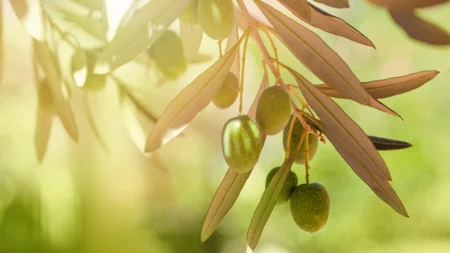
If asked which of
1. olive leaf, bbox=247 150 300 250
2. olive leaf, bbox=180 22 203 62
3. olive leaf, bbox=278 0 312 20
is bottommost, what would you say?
olive leaf, bbox=247 150 300 250

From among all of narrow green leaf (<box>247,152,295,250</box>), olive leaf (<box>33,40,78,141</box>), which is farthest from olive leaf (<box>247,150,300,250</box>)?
olive leaf (<box>33,40,78,141</box>)

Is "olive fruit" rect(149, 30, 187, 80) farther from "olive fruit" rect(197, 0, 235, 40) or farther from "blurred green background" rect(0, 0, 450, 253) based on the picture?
"blurred green background" rect(0, 0, 450, 253)

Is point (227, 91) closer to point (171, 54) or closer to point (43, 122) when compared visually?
point (171, 54)

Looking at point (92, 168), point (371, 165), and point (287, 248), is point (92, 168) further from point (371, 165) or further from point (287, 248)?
point (371, 165)

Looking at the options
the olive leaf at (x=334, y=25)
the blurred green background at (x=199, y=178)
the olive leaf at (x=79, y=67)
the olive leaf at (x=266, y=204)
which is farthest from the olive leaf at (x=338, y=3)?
the blurred green background at (x=199, y=178)

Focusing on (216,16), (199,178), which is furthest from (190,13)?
(199,178)
